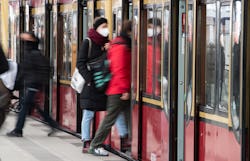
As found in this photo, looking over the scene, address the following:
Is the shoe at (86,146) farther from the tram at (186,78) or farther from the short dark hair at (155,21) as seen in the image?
the short dark hair at (155,21)

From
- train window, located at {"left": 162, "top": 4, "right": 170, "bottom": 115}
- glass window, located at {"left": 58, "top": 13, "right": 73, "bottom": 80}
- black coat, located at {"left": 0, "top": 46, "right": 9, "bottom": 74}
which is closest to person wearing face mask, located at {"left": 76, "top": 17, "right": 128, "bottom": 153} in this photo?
train window, located at {"left": 162, "top": 4, "right": 170, "bottom": 115}

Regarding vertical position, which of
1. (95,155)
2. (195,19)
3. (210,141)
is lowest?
(95,155)

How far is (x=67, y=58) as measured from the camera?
1279cm

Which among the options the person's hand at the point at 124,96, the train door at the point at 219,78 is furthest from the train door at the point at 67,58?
the train door at the point at 219,78

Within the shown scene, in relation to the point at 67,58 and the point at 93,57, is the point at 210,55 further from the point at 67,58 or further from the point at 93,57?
the point at 67,58

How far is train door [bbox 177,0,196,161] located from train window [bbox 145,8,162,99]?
622 mm

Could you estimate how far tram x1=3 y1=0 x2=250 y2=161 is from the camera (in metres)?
6.54

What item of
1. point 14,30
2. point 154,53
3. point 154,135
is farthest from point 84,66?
point 14,30

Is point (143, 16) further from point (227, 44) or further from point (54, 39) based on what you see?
point (54, 39)

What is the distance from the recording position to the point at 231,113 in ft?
21.8

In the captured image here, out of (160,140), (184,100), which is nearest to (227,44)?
(184,100)

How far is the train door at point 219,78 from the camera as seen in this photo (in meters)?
6.53

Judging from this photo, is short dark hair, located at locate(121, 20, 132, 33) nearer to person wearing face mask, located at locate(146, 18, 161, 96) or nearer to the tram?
the tram

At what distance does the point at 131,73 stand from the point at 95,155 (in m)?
1.32
